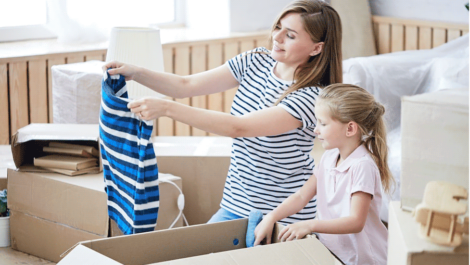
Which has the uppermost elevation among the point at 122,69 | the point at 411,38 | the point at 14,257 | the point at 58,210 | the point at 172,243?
the point at 122,69

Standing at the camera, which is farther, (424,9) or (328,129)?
(424,9)

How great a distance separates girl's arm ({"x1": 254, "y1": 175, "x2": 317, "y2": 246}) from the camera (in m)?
1.24

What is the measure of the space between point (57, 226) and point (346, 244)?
3.17 feet

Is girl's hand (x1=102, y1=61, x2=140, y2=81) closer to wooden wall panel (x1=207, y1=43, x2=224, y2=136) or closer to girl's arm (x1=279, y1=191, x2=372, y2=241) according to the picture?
girl's arm (x1=279, y1=191, x2=372, y2=241)

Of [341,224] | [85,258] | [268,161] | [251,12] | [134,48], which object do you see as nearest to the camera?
[85,258]

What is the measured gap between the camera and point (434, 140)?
0.81 m

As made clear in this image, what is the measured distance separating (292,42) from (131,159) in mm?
506

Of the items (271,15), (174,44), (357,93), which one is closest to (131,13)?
(174,44)

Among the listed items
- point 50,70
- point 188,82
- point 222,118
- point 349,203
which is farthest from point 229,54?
point 349,203

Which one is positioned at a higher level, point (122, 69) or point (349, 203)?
point (122, 69)

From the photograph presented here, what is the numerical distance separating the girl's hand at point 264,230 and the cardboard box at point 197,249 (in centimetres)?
2

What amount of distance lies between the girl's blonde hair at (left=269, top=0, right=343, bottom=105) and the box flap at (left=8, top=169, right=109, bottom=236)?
653mm

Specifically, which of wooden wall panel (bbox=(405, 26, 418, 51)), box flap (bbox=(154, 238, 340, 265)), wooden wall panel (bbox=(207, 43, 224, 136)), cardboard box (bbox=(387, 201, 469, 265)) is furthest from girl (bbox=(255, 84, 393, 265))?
wooden wall panel (bbox=(405, 26, 418, 51))

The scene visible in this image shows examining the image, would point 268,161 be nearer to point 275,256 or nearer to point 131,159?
point 131,159
